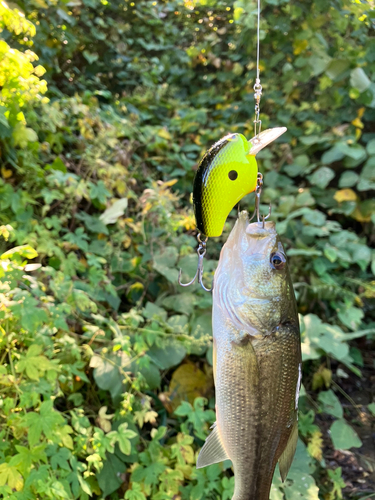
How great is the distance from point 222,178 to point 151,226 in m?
1.77

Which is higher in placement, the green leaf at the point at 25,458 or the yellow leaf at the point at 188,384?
the green leaf at the point at 25,458

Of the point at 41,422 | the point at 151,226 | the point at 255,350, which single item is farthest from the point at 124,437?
the point at 151,226

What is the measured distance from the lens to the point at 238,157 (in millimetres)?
787

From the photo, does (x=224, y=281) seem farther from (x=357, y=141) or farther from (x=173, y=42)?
(x=173, y=42)

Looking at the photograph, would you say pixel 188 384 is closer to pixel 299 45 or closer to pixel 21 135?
pixel 21 135

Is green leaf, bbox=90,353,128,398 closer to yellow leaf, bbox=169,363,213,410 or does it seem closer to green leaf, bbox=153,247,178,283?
yellow leaf, bbox=169,363,213,410

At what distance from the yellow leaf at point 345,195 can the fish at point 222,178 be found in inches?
105

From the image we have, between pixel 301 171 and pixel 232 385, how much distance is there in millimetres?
2902

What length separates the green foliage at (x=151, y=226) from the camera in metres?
1.49

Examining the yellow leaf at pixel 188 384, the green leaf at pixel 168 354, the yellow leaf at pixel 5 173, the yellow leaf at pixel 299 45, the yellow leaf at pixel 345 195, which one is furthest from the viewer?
the yellow leaf at pixel 299 45

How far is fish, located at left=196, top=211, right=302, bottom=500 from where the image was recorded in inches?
33.9

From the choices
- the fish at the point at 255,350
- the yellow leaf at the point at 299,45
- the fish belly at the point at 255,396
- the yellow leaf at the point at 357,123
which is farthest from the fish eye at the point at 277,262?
the yellow leaf at the point at 299,45

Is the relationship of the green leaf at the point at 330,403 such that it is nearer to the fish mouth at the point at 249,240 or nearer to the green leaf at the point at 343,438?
the green leaf at the point at 343,438

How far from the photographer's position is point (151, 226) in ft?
8.27
